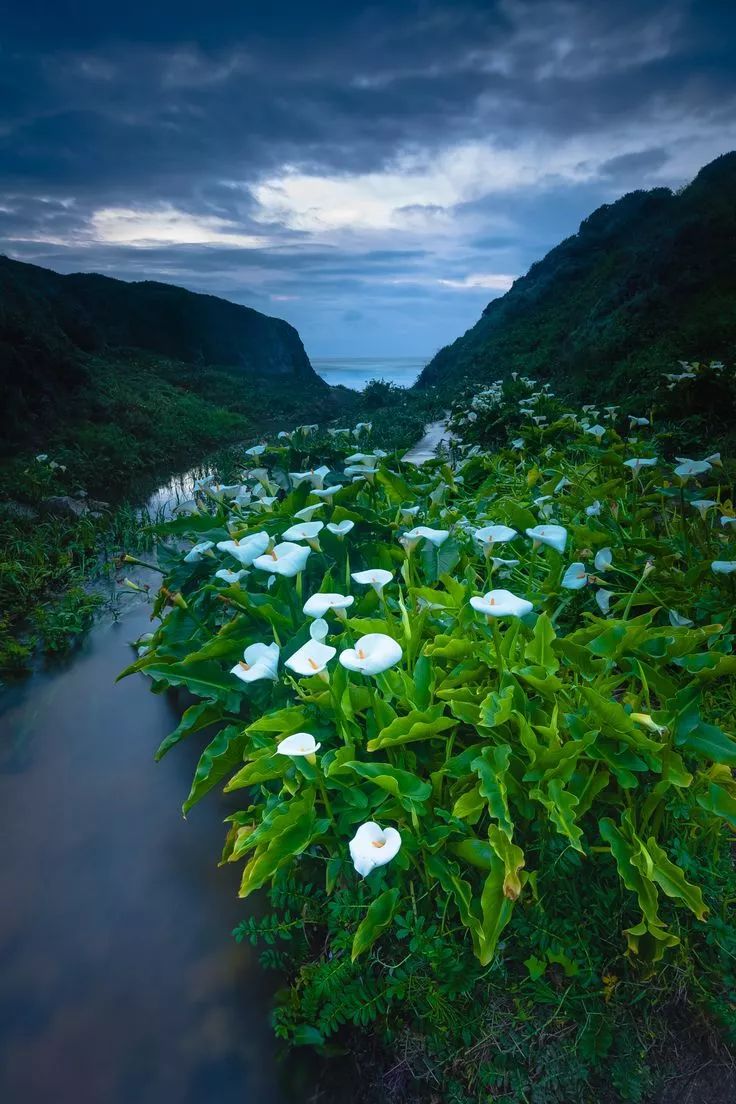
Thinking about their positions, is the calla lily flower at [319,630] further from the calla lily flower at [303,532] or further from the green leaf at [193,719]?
the green leaf at [193,719]

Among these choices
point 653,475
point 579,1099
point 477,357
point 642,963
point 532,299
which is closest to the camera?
point 579,1099

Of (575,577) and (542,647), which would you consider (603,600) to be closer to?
(575,577)

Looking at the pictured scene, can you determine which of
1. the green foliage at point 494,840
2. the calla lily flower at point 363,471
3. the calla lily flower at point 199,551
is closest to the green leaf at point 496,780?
the green foliage at point 494,840

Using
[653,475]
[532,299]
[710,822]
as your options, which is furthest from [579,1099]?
[532,299]

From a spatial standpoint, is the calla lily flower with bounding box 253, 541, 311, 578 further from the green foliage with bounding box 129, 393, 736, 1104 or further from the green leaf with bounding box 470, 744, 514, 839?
the green leaf with bounding box 470, 744, 514, 839

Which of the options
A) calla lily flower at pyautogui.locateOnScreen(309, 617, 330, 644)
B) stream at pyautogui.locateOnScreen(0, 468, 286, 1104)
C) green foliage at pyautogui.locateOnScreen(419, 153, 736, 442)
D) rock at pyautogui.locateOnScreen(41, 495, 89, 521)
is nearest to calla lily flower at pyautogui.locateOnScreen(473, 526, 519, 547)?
calla lily flower at pyautogui.locateOnScreen(309, 617, 330, 644)

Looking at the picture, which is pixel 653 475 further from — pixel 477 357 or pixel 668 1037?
pixel 477 357
